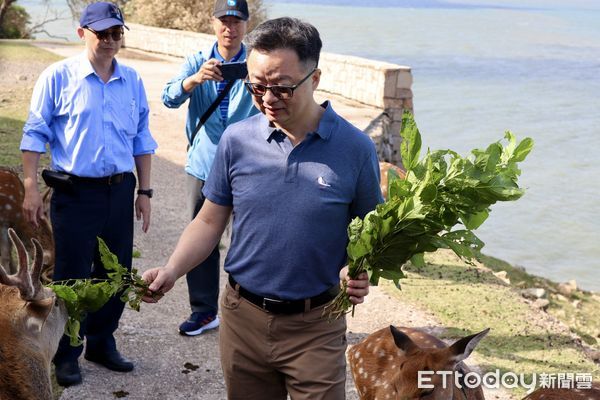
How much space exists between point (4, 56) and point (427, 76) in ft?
71.4

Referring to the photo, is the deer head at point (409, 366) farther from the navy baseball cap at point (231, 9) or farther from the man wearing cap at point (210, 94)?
the navy baseball cap at point (231, 9)

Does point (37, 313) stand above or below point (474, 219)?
below

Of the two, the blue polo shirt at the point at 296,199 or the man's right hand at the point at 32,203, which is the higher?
the blue polo shirt at the point at 296,199

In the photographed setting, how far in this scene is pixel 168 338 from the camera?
7867 millimetres

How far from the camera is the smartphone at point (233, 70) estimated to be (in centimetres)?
664

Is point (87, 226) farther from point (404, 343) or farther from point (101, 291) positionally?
point (404, 343)

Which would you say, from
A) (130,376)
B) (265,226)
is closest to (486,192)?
(265,226)

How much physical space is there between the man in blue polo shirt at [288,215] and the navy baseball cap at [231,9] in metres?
2.64

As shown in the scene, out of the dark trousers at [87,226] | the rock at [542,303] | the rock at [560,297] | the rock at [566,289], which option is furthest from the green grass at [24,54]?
the dark trousers at [87,226]

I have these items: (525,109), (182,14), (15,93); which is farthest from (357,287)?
(525,109)

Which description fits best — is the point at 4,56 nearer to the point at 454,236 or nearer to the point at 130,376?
the point at 130,376

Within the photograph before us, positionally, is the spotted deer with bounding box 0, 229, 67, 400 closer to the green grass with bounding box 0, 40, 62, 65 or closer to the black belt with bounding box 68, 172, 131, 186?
the black belt with bounding box 68, 172, 131, 186

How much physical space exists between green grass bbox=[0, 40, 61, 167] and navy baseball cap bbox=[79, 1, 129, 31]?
22.1 ft

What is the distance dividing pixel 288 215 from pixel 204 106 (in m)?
3.13
